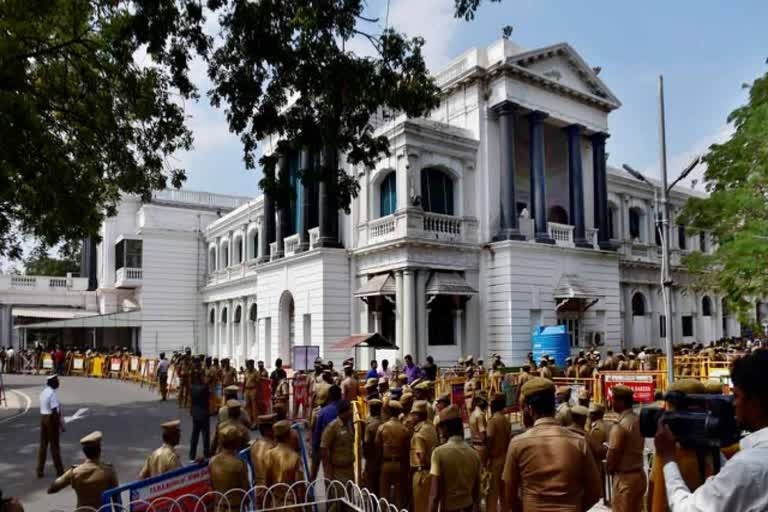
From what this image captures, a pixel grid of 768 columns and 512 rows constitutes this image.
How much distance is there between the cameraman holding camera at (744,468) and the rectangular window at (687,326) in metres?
39.2

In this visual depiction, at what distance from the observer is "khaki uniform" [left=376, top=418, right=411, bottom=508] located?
283 inches

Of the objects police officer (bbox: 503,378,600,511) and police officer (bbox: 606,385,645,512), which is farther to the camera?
police officer (bbox: 606,385,645,512)

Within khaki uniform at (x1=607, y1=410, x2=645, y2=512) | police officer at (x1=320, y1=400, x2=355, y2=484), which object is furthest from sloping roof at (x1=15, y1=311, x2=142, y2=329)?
khaki uniform at (x1=607, y1=410, x2=645, y2=512)

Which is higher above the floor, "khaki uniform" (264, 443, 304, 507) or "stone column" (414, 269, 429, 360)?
"stone column" (414, 269, 429, 360)

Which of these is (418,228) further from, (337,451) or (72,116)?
(337,451)

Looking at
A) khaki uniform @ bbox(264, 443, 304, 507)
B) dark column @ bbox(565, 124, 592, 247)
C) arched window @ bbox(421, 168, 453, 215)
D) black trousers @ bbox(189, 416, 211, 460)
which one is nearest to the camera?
khaki uniform @ bbox(264, 443, 304, 507)

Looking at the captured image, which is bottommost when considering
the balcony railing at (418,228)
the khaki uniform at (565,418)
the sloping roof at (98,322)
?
the khaki uniform at (565,418)

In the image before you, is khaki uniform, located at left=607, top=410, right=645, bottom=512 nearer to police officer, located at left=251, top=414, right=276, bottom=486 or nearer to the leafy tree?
police officer, located at left=251, top=414, right=276, bottom=486

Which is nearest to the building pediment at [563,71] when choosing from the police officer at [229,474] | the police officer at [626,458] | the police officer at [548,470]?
the police officer at [626,458]

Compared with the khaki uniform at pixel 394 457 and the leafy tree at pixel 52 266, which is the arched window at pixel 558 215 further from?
the leafy tree at pixel 52 266

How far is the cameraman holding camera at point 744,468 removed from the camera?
7.02ft

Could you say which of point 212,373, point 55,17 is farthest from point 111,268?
point 55,17

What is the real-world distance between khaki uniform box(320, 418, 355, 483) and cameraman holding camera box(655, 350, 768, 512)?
5177mm

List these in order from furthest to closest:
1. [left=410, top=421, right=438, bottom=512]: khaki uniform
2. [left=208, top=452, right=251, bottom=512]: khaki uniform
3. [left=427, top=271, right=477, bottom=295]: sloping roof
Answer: [left=427, top=271, right=477, bottom=295]: sloping roof → [left=410, top=421, right=438, bottom=512]: khaki uniform → [left=208, top=452, right=251, bottom=512]: khaki uniform
